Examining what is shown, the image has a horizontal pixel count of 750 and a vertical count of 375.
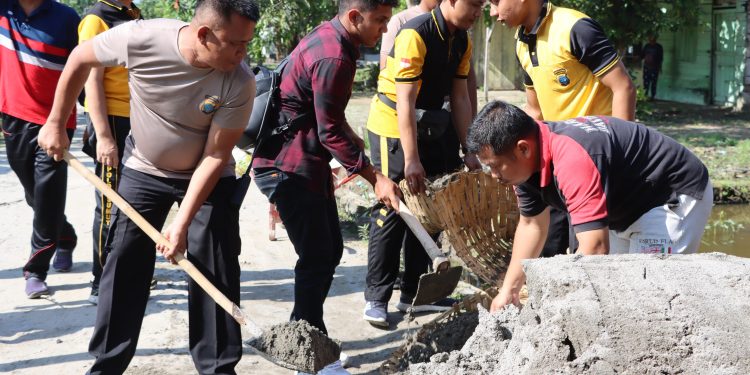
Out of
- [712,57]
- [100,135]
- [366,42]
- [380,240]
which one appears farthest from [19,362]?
Answer: [712,57]

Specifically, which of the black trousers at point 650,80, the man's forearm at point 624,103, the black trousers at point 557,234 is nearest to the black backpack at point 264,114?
the black trousers at point 557,234

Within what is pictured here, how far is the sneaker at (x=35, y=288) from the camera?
5.13 m

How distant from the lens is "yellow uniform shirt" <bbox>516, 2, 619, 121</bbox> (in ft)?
13.3

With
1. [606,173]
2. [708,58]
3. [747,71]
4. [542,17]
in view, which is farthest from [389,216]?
[708,58]

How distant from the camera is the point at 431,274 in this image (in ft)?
14.9

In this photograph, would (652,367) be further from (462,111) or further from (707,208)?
(462,111)

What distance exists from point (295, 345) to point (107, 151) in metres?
1.53

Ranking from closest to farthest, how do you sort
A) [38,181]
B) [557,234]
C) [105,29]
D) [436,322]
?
[436,322], [557,234], [105,29], [38,181]

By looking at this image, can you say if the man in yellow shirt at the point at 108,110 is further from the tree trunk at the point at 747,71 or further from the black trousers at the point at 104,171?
the tree trunk at the point at 747,71

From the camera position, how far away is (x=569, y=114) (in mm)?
4258

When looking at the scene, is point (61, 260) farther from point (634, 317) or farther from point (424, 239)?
point (634, 317)

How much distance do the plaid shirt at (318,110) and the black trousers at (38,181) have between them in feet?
5.70

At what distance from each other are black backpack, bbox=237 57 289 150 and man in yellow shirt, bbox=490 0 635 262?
1.24 metres

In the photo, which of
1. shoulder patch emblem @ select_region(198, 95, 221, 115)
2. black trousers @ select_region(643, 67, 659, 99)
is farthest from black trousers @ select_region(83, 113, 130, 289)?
black trousers @ select_region(643, 67, 659, 99)
